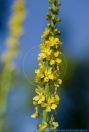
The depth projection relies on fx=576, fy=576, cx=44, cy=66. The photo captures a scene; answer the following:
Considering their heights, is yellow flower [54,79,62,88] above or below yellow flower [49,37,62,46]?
below

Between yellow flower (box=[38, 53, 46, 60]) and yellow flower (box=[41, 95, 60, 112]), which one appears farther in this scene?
yellow flower (box=[38, 53, 46, 60])

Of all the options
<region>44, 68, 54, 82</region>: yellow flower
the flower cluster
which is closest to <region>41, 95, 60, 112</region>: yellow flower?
the flower cluster

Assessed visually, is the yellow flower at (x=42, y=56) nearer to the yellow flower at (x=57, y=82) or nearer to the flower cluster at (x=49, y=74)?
the flower cluster at (x=49, y=74)

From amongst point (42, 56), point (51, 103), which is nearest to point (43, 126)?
point (51, 103)

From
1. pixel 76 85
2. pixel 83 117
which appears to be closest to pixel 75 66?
pixel 76 85

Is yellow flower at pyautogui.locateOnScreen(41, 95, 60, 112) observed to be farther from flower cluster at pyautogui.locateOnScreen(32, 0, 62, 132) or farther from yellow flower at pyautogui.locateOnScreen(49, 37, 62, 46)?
yellow flower at pyautogui.locateOnScreen(49, 37, 62, 46)

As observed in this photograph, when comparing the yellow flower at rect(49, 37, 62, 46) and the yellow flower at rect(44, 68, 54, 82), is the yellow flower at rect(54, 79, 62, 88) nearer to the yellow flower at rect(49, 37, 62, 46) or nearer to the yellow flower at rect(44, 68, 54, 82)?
the yellow flower at rect(44, 68, 54, 82)

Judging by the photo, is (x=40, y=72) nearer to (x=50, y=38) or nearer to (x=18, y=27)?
(x=50, y=38)

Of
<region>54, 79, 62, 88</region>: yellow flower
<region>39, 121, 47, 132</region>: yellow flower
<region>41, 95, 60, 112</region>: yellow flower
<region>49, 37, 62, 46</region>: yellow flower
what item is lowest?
<region>39, 121, 47, 132</region>: yellow flower
